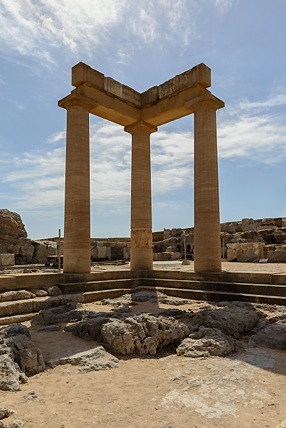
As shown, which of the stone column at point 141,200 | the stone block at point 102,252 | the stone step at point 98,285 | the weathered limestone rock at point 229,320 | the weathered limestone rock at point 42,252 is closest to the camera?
the weathered limestone rock at point 229,320

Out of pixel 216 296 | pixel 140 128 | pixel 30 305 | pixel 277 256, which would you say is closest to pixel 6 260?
pixel 140 128

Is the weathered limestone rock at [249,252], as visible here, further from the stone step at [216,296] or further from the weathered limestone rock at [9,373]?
the weathered limestone rock at [9,373]

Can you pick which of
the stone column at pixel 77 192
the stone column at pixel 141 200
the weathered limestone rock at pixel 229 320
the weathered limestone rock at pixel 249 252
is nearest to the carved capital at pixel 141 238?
the stone column at pixel 141 200

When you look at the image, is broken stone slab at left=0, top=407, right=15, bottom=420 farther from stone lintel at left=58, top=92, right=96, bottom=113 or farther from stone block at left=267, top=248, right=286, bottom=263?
stone block at left=267, top=248, right=286, bottom=263

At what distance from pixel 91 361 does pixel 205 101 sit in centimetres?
1066

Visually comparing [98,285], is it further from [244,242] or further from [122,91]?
[244,242]

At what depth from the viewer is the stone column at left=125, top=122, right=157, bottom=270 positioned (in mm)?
14719

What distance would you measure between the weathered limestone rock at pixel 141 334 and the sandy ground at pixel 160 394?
32cm

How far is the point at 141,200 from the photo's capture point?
14.9 meters

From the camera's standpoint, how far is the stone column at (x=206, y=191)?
12.5 meters

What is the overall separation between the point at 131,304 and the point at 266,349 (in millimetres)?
5046

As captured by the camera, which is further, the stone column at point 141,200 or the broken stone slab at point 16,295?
the stone column at point 141,200

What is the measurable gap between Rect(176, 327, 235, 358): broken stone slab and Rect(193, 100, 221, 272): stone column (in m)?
5.61

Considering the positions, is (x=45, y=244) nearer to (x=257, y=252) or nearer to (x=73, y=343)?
(x=257, y=252)
